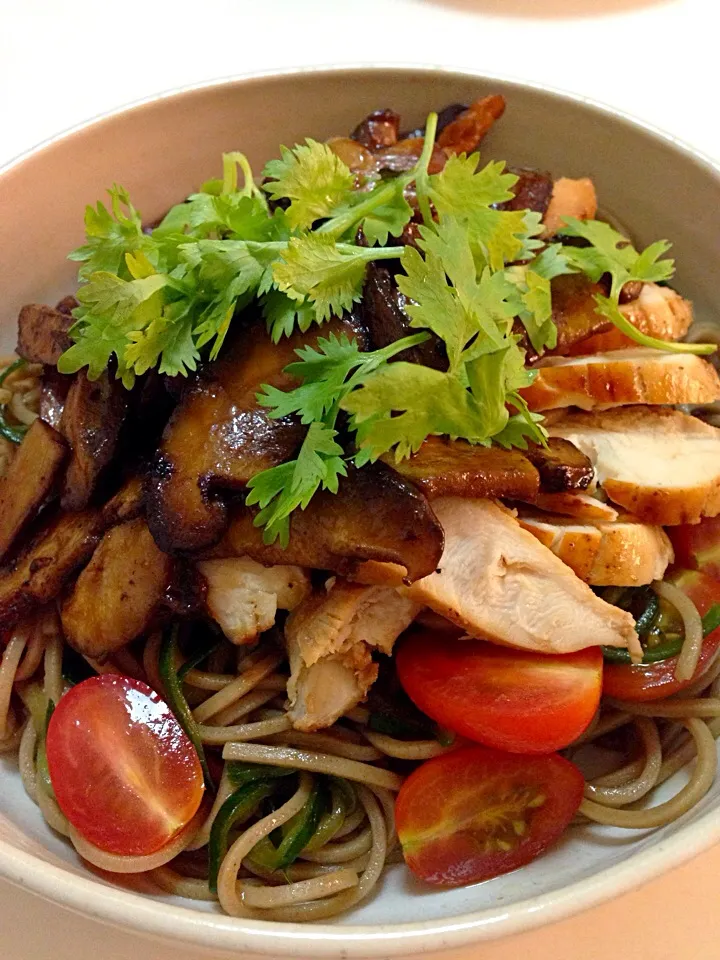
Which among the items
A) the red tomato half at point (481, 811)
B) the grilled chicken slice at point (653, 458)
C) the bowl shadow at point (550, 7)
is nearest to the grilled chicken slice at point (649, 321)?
the grilled chicken slice at point (653, 458)

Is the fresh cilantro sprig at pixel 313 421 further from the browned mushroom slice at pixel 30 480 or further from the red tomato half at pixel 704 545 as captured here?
the red tomato half at pixel 704 545

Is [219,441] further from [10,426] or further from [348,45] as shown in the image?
[348,45]

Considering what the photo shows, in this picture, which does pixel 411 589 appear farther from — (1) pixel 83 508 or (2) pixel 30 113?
(2) pixel 30 113

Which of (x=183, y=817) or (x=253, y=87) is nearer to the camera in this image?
(x=183, y=817)

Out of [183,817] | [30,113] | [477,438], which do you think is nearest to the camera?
[477,438]

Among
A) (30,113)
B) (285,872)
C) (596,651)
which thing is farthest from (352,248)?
(30,113)

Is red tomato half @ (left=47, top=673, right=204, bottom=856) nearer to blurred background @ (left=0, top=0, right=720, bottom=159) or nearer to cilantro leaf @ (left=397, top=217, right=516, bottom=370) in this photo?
cilantro leaf @ (left=397, top=217, right=516, bottom=370)
